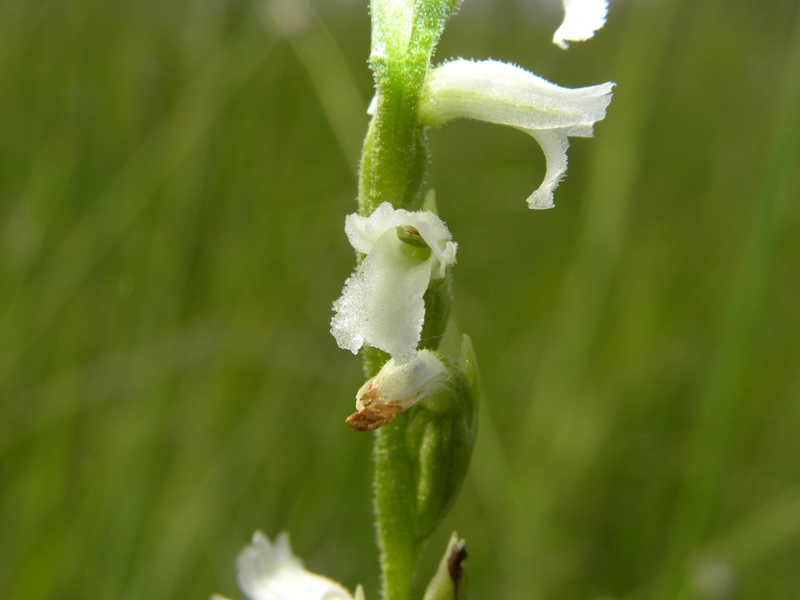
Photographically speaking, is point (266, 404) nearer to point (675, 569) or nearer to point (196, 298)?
point (196, 298)

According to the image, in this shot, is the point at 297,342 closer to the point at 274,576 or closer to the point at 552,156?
the point at 274,576

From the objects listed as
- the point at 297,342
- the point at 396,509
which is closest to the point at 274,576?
the point at 396,509

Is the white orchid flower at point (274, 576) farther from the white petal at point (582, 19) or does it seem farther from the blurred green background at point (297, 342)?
the white petal at point (582, 19)

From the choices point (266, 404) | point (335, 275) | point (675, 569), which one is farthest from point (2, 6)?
point (675, 569)

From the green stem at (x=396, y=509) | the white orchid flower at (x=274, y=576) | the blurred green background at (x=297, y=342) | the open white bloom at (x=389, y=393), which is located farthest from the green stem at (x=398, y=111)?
the blurred green background at (x=297, y=342)

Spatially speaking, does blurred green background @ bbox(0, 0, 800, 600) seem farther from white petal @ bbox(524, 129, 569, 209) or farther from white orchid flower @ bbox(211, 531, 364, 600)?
white petal @ bbox(524, 129, 569, 209)

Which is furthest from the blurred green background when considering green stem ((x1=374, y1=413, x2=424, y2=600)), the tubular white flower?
green stem ((x1=374, y1=413, x2=424, y2=600))

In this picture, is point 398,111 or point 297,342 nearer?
point 398,111
